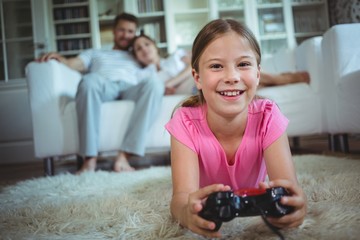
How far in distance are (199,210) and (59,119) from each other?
45.3 inches

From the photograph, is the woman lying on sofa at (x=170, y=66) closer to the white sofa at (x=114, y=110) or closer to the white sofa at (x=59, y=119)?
the white sofa at (x=114, y=110)

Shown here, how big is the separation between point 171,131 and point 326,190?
1.21ft

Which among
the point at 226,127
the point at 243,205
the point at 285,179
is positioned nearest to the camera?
the point at 243,205

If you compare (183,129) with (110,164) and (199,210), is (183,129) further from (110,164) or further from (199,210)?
(110,164)

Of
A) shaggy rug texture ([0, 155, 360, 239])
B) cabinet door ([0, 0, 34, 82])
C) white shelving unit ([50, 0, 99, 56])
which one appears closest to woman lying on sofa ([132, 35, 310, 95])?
shaggy rug texture ([0, 155, 360, 239])

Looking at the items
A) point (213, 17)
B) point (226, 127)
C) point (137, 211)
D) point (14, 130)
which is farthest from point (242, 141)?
point (213, 17)

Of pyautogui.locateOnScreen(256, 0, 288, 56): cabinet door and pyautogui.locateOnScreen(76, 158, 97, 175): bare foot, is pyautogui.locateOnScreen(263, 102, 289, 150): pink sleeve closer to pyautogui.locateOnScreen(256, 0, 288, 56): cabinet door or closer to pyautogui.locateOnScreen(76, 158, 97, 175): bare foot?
pyautogui.locateOnScreen(76, 158, 97, 175): bare foot

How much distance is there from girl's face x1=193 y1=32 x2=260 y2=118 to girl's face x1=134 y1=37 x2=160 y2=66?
1.24m

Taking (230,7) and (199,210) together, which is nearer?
(199,210)

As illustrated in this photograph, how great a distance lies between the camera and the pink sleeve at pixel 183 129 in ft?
1.96

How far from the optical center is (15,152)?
8.20 feet

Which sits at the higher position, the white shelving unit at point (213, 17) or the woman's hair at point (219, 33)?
the white shelving unit at point (213, 17)

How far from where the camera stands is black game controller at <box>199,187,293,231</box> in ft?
1.36

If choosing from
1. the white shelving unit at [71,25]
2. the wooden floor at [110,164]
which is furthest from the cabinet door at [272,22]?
the white shelving unit at [71,25]
